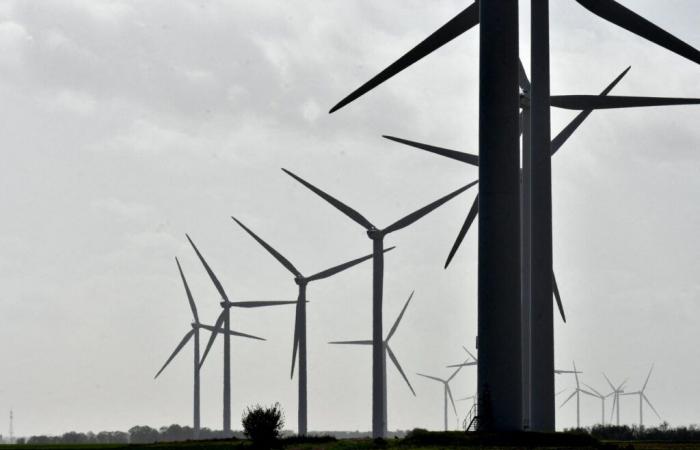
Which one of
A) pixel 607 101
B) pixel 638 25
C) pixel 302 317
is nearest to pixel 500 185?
pixel 638 25

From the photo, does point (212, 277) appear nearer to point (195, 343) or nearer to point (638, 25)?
point (195, 343)

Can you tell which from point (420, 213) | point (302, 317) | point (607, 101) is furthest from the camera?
point (302, 317)

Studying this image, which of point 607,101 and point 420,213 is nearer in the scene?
point 607,101

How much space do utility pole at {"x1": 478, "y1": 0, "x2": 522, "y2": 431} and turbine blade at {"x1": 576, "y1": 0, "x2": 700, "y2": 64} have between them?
319 inches

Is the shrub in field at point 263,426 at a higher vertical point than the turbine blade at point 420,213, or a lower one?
lower

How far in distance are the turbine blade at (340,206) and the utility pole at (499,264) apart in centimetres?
4644

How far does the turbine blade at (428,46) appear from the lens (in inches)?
2475

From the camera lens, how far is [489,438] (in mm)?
53031

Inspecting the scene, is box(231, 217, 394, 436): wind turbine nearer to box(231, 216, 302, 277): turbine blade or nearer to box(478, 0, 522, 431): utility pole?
box(231, 216, 302, 277): turbine blade

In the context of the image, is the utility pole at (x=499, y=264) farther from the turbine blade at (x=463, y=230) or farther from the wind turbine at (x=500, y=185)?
the turbine blade at (x=463, y=230)

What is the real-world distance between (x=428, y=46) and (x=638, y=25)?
1100 cm

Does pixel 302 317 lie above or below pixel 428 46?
below

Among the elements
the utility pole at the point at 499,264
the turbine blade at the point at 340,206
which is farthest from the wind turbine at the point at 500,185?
the turbine blade at the point at 340,206

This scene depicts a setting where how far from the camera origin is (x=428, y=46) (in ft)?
211
